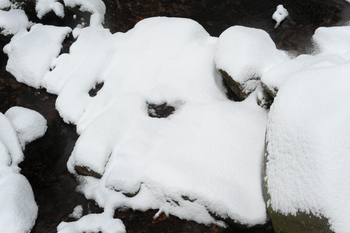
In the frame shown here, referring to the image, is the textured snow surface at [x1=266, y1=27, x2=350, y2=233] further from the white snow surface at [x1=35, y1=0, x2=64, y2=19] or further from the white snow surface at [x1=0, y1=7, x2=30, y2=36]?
the white snow surface at [x1=0, y1=7, x2=30, y2=36]

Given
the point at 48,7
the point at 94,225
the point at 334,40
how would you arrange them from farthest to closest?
the point at 48,7 < the point at 334,40 < the point at 94,225

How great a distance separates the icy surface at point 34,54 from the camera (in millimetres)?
4746

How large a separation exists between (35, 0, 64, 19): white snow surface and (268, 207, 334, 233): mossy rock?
→ 5.73 metres

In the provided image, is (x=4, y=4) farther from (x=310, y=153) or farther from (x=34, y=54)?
(x=310, y=153)

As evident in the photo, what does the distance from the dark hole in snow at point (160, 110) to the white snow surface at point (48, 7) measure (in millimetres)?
3573

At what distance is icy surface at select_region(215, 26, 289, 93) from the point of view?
353 centimetres

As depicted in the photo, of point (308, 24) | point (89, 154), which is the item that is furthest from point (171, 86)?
point (308, 24)

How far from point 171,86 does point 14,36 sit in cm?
376

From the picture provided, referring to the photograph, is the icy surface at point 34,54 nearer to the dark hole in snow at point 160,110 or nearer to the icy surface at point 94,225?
the dark hole in snow at point 160,110

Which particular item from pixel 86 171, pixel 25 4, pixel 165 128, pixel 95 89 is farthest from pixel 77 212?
pixel 25 4

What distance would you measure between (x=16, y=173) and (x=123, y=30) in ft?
12.0

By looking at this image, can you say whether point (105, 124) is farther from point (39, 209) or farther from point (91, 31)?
point (91, 31)

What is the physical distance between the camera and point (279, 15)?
5.66 metres

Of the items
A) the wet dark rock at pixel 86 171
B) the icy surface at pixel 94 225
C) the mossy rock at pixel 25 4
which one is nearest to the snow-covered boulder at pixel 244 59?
the wet dark rock at pixel 86 171
